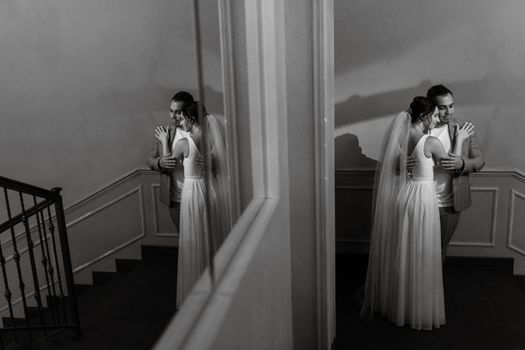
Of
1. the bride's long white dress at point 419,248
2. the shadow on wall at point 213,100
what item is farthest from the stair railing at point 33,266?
the bride's long white dress at point 419,248

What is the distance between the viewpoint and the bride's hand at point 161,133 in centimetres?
52

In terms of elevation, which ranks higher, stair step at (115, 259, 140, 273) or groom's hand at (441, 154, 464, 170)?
stair step at (115, 259, 140, 273)

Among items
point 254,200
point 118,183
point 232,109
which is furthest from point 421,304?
point 118,183

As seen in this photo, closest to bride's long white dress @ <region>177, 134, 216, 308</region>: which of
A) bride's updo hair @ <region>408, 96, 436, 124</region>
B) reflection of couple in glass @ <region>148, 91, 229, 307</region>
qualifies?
reflection of couple in glass @ <region>148, 91, 229, 307</region>

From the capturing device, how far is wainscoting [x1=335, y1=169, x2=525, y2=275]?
386 cm

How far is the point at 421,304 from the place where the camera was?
9.65ft

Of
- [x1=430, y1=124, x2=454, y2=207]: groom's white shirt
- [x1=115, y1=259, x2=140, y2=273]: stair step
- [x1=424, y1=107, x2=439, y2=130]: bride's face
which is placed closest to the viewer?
[x1=115, y1=259, x2=140, y2=273]: stair step

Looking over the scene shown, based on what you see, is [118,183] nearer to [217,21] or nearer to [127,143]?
[127,143]

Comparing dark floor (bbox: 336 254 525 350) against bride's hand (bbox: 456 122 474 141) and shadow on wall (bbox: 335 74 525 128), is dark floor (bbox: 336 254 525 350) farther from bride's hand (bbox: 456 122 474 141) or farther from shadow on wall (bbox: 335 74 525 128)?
shadow on wall (bbox: 335 74 525 128)

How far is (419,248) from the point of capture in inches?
113

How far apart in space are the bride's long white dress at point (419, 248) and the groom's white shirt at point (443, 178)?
0.49 ft

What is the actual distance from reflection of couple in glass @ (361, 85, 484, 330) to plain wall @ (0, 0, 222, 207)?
8.22ft

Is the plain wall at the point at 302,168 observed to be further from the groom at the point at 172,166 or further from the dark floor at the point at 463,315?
the groom at the point at 172,166

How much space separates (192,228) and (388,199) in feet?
7.86
